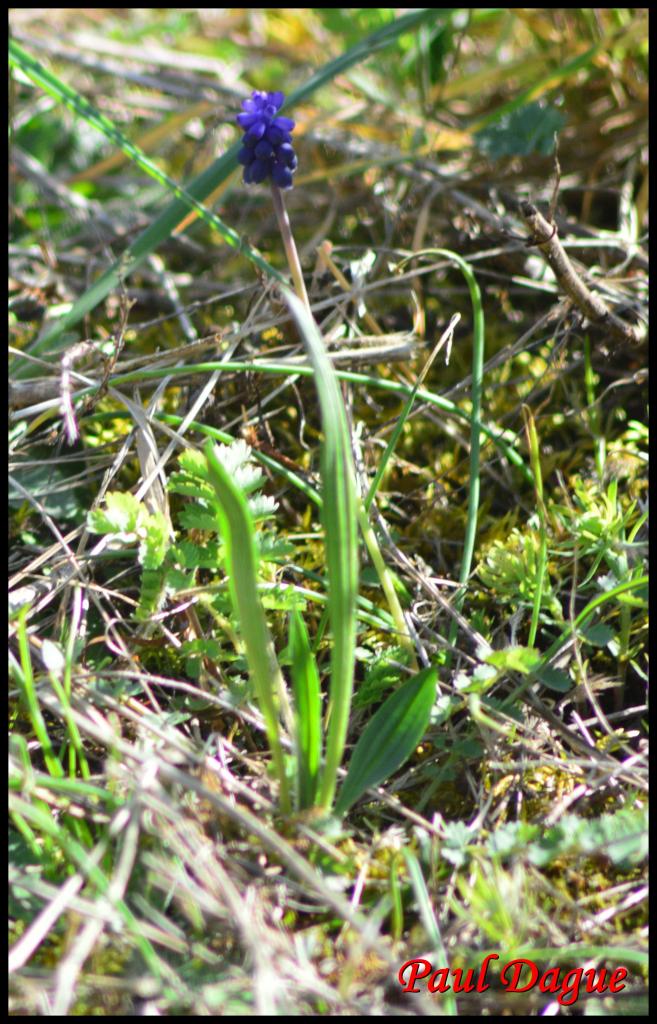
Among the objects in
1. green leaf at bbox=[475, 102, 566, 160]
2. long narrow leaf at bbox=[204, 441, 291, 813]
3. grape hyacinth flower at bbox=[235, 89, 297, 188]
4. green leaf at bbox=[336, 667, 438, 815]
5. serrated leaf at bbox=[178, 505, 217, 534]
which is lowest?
green leaf at bbox=[336, 667, 438, 815]

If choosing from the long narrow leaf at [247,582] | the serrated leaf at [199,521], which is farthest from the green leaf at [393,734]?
the serrated leaf at [199,521]

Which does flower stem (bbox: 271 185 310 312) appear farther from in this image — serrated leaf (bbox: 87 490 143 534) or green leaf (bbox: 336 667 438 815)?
green leaf (bbox: 336 667 438 815)

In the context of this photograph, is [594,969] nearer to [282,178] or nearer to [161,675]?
[161,675]

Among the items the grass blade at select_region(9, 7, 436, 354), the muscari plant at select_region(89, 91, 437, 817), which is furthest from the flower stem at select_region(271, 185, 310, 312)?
the grass blade at select_region(9, 7, 436, 354)

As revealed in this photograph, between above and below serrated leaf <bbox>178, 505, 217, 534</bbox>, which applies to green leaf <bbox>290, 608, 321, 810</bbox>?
below

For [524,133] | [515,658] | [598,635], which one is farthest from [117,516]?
[524,133]

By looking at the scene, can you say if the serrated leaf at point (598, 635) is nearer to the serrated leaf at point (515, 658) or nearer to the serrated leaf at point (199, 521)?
the serrated leaf at point (515, 658)

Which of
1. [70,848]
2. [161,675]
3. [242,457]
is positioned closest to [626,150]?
[242,457]
